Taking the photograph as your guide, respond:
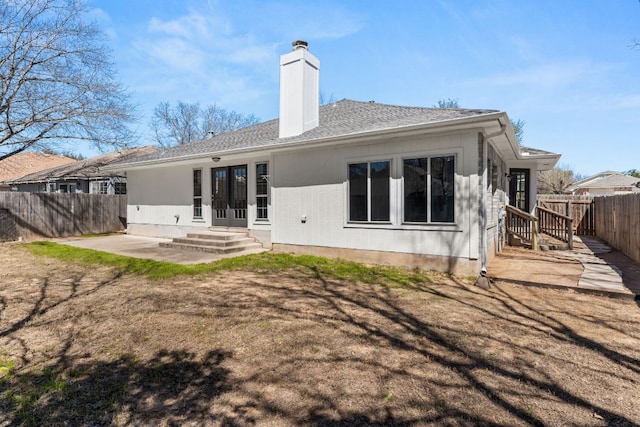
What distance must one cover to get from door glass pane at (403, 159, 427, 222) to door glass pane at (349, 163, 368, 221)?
0.95 m

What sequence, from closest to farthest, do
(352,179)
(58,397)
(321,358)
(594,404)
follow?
(594,404)
(58,397)
(321,358)
(352,179)

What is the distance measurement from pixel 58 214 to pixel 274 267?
11366mm

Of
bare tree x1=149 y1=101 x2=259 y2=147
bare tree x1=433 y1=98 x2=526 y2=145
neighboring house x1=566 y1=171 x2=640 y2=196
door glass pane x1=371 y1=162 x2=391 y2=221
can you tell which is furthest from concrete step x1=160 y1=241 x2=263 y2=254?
neighboring house x1=566 y1=171 x2=640 y2=196

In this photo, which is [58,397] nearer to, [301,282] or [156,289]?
[156,289]

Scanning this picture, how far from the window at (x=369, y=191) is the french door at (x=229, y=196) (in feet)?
12.7

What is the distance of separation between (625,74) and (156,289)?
1397 cm

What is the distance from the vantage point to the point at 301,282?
616 cm

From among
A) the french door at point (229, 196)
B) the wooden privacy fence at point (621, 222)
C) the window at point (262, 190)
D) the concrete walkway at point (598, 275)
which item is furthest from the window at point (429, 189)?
the french door at point (229, 196)

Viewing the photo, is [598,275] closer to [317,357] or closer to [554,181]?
[317,357]

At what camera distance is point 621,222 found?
366 inches

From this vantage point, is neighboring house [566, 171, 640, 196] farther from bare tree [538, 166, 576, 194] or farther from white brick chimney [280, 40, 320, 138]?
white brick chimney [280, 40, 320, 138]

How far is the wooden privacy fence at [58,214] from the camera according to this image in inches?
490

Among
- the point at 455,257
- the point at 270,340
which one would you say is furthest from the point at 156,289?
the point at 455,257

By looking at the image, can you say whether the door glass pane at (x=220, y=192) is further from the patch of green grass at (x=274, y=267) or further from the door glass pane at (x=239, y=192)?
the patch of green grass at (x=274, y=267)
